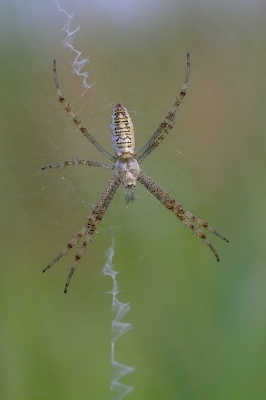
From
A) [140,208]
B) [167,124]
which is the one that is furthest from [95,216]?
[167,124]

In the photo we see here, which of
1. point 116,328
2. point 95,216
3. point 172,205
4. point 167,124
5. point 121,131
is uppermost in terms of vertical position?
point 167,124

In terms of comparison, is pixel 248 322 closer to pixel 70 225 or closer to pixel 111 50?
pixel 70 225

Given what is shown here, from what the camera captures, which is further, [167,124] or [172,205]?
[172,205]

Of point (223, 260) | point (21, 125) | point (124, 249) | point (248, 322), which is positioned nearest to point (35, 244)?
point (124, 249)

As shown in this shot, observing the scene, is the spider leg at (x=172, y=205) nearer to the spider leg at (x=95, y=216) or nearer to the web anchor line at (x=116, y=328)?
the spider leg at (x=95, y=216)

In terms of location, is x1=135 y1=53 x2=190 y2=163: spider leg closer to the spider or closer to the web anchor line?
the spider

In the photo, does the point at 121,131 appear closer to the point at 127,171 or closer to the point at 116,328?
the point at 127,171

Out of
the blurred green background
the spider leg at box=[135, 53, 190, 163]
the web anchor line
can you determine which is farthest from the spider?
the web anchor line

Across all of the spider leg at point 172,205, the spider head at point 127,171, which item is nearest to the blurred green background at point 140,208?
the spider leg at point 172,205
